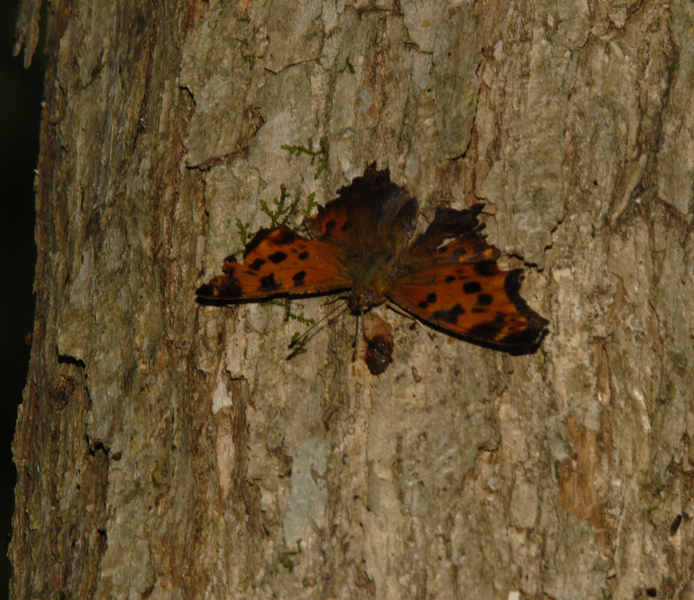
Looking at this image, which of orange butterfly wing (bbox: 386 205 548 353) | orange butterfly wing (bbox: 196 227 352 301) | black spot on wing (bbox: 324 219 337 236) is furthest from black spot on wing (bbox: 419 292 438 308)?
black spot on wing (bbox: 324 219 337 236)

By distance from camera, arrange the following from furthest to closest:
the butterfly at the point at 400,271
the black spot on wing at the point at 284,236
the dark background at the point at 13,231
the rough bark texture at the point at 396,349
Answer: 1. the dark background at the point at 13,231
2. the black spot on wing at the point at 284,236
3. the butterfly at the point at 400,271
4. the rough bark texture at the point at 396,349

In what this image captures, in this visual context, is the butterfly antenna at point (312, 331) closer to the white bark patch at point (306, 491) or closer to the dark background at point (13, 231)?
the white bark patch at point (306, 491)

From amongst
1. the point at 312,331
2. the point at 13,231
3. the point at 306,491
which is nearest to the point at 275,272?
the point at 312,331

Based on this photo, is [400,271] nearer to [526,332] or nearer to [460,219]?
[460,219]

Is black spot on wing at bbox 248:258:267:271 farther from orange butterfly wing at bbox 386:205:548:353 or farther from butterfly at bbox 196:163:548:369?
orange butterfly wing at bbox 386:205:548:353

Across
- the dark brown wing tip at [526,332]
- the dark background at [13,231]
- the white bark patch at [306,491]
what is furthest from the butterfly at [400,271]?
the dark background at [13,231]

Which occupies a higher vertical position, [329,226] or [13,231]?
[13,231]

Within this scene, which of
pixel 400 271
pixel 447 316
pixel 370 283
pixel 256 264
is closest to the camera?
pixel 447 316
